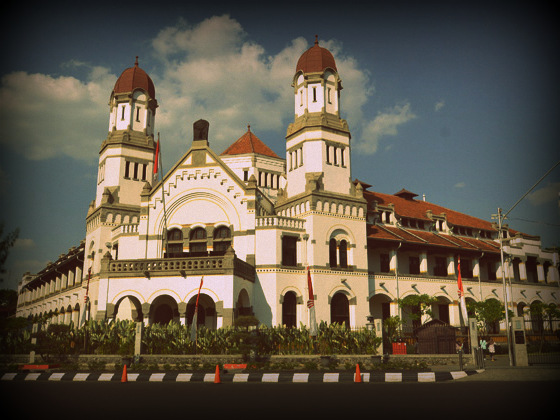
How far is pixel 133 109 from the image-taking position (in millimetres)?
41938

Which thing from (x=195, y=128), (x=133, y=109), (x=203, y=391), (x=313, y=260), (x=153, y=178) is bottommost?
(x=203, y=391)

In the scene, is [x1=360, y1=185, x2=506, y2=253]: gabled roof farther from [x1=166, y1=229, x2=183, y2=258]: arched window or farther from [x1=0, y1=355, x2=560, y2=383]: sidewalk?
[x1=0, y1=355, x2=560, y2=383]: sidewalk

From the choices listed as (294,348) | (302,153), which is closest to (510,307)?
(302,153)

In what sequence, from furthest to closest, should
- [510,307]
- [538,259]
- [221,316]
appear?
[538,259]
[510,307]
[221,316]

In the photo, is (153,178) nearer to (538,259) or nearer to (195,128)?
(195,128)

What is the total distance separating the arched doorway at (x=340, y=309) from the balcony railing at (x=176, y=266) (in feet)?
25.0

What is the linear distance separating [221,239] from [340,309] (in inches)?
384

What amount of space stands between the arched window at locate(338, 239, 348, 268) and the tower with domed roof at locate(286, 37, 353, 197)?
12.7 feet

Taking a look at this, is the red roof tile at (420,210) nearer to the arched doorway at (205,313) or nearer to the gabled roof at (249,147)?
the gabled roof at (249,147)

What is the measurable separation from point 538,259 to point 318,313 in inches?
1072

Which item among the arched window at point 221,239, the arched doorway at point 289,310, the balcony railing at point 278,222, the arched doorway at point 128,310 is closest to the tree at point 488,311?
the arched doorway at point 289,310

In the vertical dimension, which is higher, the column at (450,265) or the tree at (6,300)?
the column at (450,265)

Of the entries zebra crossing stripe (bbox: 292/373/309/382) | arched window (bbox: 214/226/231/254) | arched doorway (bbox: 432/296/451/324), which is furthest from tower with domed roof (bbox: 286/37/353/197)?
zebra crossing stripe (bbox: 292/373/309/382)

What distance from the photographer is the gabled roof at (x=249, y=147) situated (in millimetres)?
49562
